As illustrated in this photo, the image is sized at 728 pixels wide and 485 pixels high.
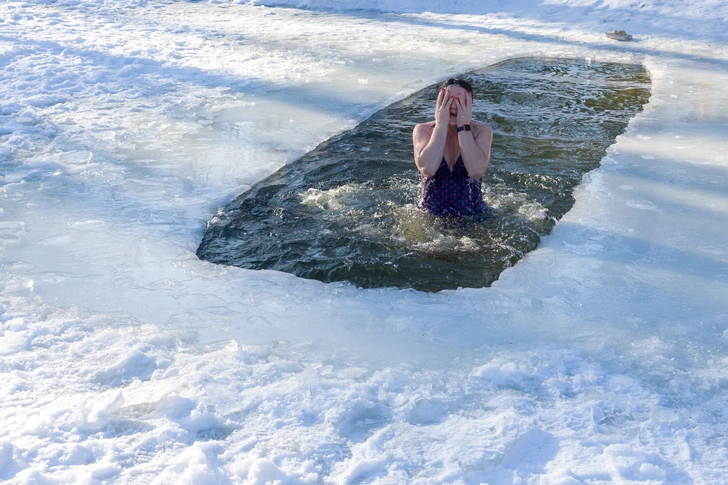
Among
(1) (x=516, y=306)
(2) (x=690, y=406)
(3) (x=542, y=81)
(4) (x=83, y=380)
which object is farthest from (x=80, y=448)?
(3) (x=542, y=81)

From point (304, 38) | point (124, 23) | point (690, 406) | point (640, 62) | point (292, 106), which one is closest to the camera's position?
point (690, 406)

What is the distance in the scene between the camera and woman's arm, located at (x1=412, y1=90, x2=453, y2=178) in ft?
14.7

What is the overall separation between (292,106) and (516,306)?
4451mm

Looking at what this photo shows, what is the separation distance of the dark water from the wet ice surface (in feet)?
0.62

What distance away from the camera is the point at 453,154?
4746 mm

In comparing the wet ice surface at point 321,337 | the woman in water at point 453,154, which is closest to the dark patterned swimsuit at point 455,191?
the woman in water at point 453,154

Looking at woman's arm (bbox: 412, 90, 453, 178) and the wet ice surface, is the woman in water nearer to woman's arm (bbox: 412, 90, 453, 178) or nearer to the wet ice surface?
woman's arm (bbox: 412, 90, 453, 178)

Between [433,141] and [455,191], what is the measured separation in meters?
0.39

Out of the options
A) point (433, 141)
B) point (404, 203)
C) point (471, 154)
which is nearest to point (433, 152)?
point (433, 141)

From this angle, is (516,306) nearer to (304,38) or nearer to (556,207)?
(556,207)

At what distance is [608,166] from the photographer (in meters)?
5.67

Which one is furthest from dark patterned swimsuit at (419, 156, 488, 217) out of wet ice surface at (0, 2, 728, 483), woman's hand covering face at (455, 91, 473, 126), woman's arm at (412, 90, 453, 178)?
wet ice surface at (0, 2, 728, 483)

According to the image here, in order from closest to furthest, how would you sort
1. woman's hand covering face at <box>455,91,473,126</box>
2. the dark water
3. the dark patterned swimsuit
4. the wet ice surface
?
the wet ice surface < the dark water < woman's hand covering face at <box>455,91,473,126</box> < the dark patterned swimsuit

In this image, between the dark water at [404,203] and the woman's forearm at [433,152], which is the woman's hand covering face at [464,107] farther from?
the dark water at [404,203]
